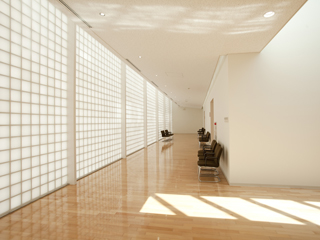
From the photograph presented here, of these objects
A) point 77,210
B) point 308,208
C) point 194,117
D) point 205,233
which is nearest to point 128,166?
point 77,210

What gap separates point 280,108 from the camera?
462 centimetres

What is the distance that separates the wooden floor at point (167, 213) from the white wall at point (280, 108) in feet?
1.68

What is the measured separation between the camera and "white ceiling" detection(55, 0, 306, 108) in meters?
2.98

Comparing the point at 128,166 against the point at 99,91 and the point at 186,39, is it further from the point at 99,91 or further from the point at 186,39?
the point at 186,39

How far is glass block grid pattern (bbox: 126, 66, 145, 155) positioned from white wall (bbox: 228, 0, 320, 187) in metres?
5.47

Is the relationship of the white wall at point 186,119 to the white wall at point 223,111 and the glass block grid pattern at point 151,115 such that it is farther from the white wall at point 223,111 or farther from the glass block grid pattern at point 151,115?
the white wall at point 223,111

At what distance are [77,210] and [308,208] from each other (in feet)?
13.9

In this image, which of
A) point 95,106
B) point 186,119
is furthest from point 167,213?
point 186,119

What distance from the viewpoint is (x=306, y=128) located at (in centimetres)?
449

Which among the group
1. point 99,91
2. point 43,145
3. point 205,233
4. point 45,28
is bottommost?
point 205,233

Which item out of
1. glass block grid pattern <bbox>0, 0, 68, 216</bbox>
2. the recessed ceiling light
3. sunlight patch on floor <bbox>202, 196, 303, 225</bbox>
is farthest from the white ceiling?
sunlight patch on floor <bbox>202, 196, 303, 225</bbox>

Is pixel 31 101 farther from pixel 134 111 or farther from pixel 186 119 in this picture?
pixel 186 119

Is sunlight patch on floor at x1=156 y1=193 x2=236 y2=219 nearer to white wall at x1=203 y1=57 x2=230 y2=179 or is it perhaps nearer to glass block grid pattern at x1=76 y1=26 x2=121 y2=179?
white wall at x1=203 y1=57 x2=230 y2=179

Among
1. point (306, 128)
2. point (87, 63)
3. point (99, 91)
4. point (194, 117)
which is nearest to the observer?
point (306, 128)
